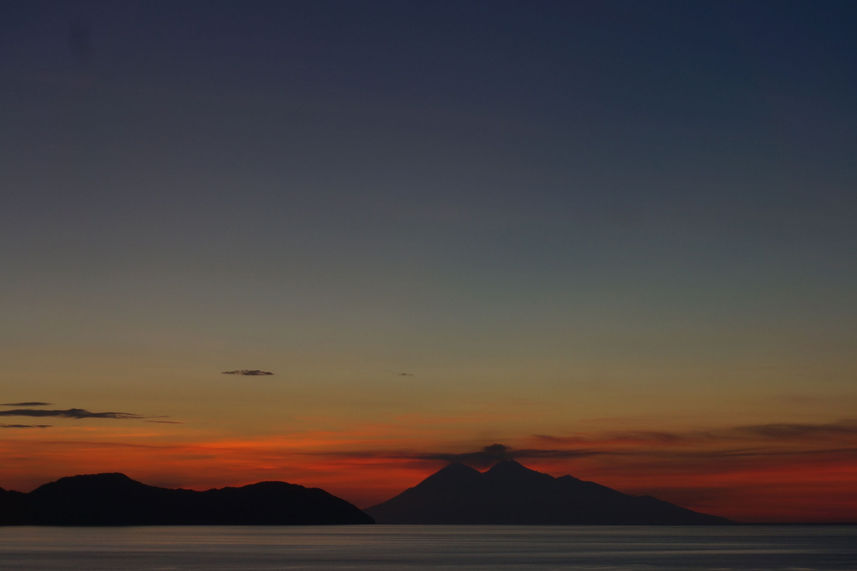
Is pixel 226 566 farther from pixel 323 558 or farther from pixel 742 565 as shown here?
pixel 742 565

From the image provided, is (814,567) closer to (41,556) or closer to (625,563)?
(625,563)

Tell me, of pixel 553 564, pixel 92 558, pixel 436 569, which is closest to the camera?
pixel 436 569

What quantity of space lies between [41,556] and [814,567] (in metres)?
121

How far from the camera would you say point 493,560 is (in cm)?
15425

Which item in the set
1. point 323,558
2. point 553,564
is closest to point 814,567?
point 553,564

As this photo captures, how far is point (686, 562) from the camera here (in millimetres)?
146375

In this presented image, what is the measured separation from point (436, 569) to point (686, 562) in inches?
1692

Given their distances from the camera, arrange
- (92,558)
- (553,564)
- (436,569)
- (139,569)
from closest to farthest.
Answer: (139,569)
(436,569)
(553,564)
(92,558)

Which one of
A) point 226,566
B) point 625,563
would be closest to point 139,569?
point 226,566

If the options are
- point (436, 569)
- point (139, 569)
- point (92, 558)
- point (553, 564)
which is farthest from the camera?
point (92, 558)

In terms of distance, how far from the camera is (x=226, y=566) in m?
131

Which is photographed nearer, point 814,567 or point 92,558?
point 814,567

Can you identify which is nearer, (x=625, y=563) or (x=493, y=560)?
(x=625, y=563)

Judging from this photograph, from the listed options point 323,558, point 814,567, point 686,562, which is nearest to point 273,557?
point 323,558
